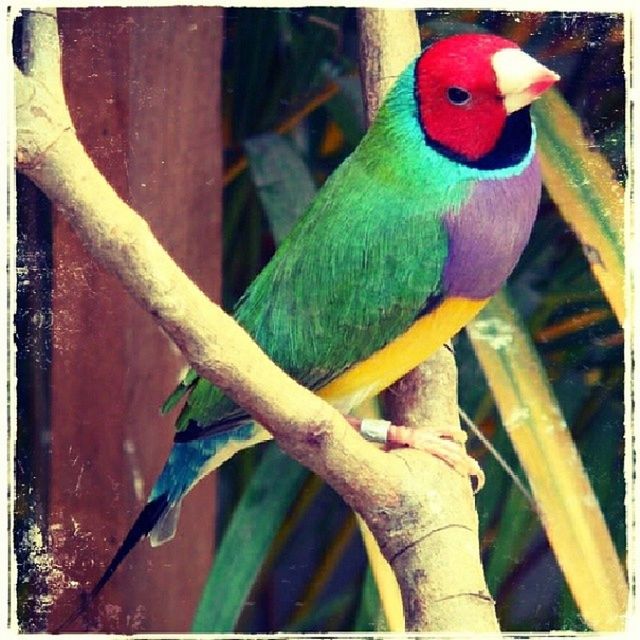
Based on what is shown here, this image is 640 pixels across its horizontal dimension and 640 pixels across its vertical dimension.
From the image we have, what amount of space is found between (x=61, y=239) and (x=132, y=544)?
1.16 ft

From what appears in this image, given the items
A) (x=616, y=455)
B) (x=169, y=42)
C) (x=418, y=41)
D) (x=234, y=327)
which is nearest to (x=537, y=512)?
(x=616, y=455)

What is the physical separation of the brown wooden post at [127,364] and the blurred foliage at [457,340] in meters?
0.04

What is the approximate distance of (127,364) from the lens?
45.7 inches

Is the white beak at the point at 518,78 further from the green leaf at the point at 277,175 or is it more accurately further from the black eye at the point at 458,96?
the green leaf at the point at 277,175

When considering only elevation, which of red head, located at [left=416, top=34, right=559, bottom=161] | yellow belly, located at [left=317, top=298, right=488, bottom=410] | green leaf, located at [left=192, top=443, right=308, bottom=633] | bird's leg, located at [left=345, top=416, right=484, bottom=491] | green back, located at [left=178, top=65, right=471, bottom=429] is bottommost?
green leaf, located at [left=192, top=443, right=308, bottom=633]

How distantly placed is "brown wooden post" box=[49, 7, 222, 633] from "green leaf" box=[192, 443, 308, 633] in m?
0.02

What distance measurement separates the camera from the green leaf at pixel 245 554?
1.16 metres

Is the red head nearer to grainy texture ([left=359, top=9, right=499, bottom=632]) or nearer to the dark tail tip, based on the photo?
grainy texture ([left=359, top=9, right=499, bottom=632])

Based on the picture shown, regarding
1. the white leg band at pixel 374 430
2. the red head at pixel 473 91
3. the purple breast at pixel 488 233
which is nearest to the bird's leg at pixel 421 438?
the white leg band at pixel 374 430

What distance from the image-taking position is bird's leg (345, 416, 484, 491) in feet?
3.79

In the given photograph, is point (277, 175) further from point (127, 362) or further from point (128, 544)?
point (128, 544)

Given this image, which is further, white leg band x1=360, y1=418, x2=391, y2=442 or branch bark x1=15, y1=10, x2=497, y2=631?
white leg band x1=360, y1=418, x2=391, y2=442

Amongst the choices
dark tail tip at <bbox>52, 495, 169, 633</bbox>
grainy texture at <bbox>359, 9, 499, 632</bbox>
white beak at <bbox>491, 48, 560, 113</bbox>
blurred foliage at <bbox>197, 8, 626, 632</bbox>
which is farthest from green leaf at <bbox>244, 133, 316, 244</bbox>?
dark tail tip at <bbox>52, 495, 169, 633</bbox>

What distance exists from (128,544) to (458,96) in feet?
2.03
